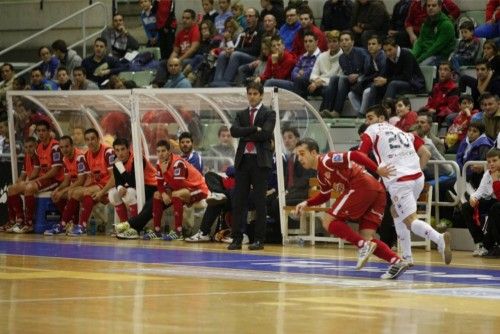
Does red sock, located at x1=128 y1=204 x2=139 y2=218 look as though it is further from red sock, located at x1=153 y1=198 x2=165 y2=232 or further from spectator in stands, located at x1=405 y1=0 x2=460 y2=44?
spectator in stands, located at x1=405 y1=0 x2=460 y2=44

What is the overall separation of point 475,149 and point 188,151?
4.86 m

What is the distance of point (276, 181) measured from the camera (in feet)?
64.7

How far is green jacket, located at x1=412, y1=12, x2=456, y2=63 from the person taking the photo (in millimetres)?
21516

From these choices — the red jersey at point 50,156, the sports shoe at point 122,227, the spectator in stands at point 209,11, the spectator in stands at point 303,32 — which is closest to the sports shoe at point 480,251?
the sports shoe at point 122,227

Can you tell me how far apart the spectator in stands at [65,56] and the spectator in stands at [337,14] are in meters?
5.90

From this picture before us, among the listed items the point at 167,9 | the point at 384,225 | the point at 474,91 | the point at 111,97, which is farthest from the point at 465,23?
the point at 167,9

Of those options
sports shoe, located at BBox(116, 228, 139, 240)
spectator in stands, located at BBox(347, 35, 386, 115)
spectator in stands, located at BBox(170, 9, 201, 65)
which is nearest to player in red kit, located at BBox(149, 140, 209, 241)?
sports shoe, located at BBox(116, 228, 139, 240)

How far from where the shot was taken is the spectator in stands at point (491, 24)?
21.3m

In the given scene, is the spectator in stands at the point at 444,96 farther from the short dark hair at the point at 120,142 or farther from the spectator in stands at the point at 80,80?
the spectator in stands at the point at 80,80

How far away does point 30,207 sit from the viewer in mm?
22484

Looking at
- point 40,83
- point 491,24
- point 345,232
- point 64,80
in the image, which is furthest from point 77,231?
point 345,232

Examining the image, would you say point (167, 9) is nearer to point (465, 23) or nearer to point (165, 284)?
point (465, 23)

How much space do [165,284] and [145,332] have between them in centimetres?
366

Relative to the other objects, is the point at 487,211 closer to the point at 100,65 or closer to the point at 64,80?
the point at 64,80
